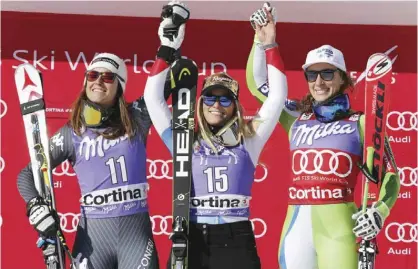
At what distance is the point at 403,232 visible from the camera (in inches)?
279

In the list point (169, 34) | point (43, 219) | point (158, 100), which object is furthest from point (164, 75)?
point (43, 219)

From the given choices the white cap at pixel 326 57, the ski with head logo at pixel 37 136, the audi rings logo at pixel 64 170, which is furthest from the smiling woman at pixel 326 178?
the audi rings logo at pixel 64 170

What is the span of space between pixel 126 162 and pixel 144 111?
374 millimetres

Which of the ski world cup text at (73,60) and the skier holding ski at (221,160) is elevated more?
the ski world cup text at (73,60)

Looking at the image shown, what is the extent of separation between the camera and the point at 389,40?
23.3ft

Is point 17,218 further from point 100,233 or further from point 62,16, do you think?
point 100,233

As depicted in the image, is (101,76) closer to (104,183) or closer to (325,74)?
(104,183)

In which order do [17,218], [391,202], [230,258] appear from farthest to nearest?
[17,218] < [391,202] < [230,258]

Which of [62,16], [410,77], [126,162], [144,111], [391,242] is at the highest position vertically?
[62,16]

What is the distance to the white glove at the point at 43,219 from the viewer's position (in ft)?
14.2

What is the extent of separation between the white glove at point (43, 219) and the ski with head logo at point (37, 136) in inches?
3.3

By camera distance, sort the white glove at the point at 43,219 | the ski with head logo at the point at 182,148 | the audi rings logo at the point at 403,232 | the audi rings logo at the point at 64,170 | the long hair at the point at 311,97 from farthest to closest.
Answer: the audi rings logo at the point at 403,232 → the audi rings logo at the point at 64,170 → the long hair at the point at 311,97 → the white glove at the point at 43,219 → the ski with head logo at the point at 182,148

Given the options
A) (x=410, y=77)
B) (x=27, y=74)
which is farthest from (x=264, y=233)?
(x=27, y=74)

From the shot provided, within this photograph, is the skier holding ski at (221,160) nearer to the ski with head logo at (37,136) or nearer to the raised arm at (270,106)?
the raised arm at (270,106)
